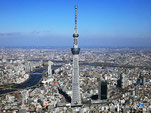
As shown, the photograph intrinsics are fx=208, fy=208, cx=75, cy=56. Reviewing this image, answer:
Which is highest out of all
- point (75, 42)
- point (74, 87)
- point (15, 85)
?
point (75, 42)

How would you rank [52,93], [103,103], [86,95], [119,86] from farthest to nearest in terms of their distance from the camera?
→ [119,86] < [52,93] < [86,95] < [103,103]

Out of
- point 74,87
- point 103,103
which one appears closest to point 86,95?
point 103,103

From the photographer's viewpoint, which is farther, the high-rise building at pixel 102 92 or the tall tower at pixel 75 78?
the high-rise building at pixel 102 92

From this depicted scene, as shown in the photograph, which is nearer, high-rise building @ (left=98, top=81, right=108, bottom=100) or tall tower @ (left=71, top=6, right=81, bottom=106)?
tall tower @ (left=71, top=6, right=81, bottom=106)

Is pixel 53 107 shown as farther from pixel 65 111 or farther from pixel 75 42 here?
pixel 75 42

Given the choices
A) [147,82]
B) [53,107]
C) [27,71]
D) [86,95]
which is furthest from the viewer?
[27,71]

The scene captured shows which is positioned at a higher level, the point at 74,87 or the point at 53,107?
the point at 74,87

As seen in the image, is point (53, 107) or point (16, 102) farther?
point (16, 102)

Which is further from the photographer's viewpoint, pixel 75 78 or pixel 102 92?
pixel 102 92

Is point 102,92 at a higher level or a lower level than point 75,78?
lower

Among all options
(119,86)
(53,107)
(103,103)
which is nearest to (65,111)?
(53,107)
